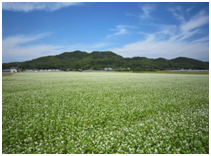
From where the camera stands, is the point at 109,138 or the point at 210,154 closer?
the point at 210,154

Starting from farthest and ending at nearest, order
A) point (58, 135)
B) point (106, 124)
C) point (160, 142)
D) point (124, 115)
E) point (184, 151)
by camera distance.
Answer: point (124, 115), point (106, 124), point (58, 135), point (160, 142), point (184, 151)

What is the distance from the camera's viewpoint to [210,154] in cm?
583

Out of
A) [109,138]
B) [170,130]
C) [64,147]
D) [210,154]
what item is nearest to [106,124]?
[109,138]

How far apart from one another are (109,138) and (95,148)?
3.31ft

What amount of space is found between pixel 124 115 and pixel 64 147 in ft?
16.7

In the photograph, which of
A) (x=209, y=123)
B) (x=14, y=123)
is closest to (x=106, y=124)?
(x=14, y=123)

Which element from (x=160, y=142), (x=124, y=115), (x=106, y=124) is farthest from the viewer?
(x=124, y=115)

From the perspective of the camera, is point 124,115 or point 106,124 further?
point 124,115

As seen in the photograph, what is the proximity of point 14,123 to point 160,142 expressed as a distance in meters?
8.69

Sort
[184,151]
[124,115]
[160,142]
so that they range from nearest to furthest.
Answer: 1. [184,151]
2. [160,142]
3. [124,115]

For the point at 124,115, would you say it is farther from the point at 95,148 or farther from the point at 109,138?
the point at 95,148

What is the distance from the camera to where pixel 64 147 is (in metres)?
6.02

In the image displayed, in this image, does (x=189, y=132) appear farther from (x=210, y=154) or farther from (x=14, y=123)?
(x=14, y=123)

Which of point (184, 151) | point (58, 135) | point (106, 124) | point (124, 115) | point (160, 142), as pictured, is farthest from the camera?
point (124, 115)
